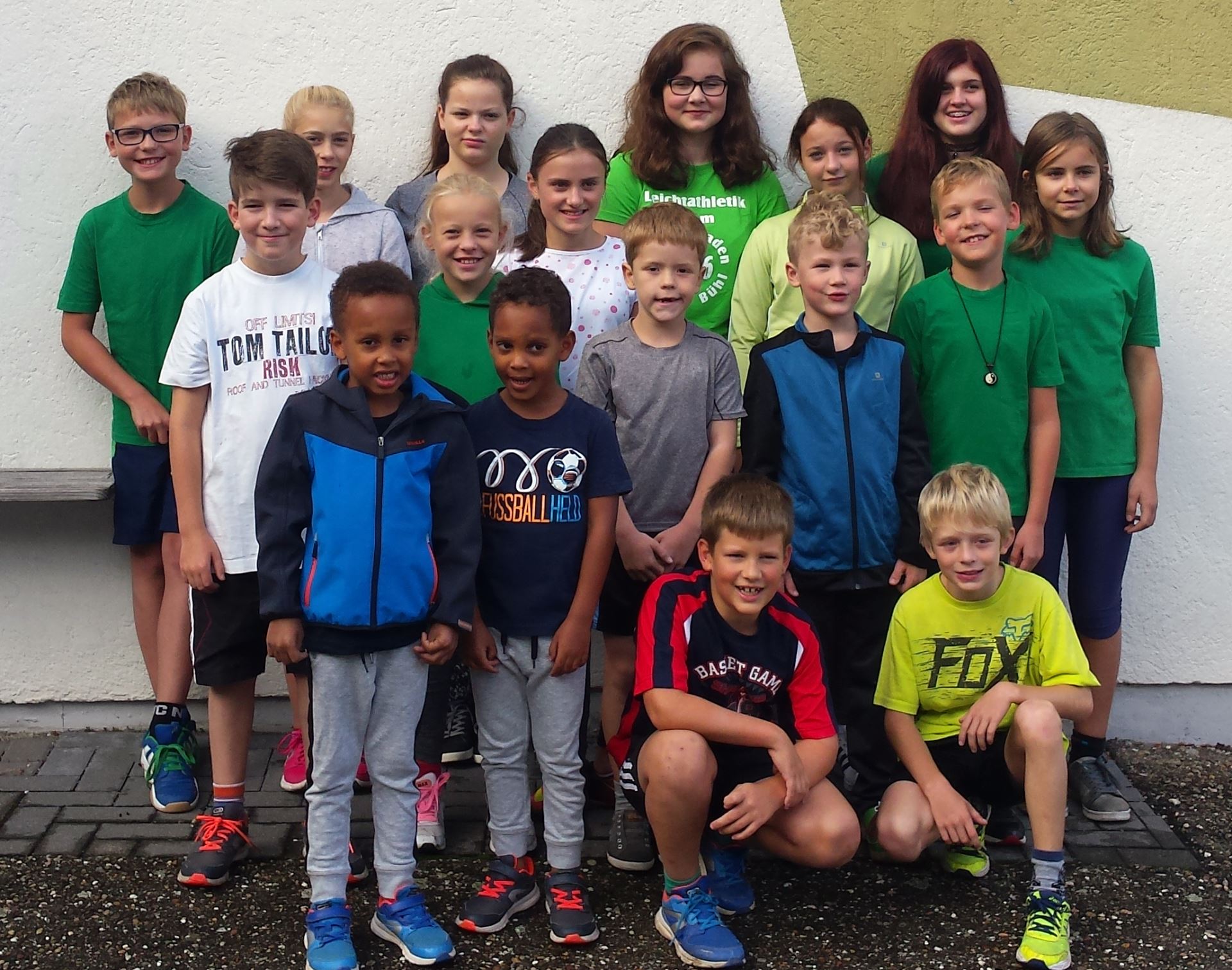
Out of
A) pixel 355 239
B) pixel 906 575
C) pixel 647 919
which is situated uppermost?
pixel 355 239

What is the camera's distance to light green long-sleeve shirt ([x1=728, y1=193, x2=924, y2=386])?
3906mm

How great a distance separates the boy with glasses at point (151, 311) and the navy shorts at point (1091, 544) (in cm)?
261

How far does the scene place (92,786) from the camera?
161 inches

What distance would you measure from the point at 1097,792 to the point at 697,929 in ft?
4.85

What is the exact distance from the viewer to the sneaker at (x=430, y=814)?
145 inches

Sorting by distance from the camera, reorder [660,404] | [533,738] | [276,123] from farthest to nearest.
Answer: [276,123], [660,404], [533,738]

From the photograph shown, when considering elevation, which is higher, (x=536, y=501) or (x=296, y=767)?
(x=536, y=501)

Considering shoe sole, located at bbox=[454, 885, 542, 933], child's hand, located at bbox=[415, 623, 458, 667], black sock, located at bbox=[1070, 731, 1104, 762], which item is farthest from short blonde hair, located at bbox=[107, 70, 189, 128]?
black sock, located at bbox=[1070, 731, 1104, 762]

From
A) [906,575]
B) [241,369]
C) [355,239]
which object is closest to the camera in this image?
[241,369]

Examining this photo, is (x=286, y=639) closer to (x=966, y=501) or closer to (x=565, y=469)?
(x=565, y=469)

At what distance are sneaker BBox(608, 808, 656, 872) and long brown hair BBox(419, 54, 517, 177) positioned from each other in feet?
6.61

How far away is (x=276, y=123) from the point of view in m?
4.25

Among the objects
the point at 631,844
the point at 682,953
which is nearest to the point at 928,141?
the point at 631,844

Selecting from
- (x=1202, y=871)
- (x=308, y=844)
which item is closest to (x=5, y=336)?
(x=308, y=844)
